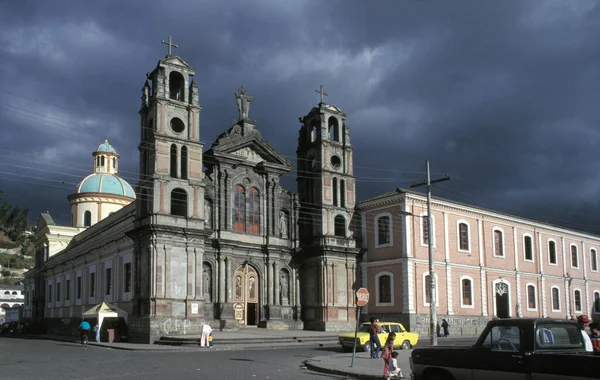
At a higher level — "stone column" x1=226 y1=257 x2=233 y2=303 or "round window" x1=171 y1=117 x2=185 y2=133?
"round window" x1=171 y1=117 x2=185 y2=133

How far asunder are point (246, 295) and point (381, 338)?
17533mm

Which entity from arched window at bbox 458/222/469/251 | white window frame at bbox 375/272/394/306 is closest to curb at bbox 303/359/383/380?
white window frame at bbox 375/272/394/306

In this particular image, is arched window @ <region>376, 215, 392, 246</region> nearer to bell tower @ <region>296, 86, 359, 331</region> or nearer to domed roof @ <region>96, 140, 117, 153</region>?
bell tower @ <region>296, 86, 359, 331</region>

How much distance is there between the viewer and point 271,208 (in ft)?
146

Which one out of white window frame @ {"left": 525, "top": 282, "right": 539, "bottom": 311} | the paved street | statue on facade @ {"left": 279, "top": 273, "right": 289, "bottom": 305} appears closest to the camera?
the paved street

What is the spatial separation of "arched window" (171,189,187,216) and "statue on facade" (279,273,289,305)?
951 centimetres

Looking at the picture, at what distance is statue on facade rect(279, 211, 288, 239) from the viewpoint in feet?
149

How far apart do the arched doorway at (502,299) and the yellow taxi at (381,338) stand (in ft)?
68.9

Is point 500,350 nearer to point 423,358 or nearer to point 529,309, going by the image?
point 423,358

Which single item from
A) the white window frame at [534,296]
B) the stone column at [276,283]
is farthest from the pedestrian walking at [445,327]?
the white window frame at [534,296]

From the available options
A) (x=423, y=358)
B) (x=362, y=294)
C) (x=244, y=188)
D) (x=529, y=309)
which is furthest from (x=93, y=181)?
(x=423, y=358)

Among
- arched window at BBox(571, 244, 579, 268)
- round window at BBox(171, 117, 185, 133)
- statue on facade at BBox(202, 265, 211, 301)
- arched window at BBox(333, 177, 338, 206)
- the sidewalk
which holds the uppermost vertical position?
round window at BBox(171, 117, 185, 133)

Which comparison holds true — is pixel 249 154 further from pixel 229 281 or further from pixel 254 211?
pixel 229 281

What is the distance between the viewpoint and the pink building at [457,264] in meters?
43.2
